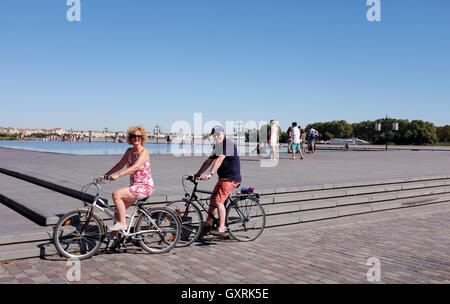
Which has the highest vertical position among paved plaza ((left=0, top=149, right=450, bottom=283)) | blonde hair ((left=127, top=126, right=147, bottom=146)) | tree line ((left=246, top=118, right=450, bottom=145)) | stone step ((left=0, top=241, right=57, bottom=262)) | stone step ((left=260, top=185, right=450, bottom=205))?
tree line ((left=246, top=118, right=450, bottom=145))

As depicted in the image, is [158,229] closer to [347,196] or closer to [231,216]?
[231,216]

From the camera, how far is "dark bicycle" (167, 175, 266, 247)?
6.19m

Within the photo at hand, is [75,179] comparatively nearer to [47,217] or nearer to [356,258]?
[47,217]

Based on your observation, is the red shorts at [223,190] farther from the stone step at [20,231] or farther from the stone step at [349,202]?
the stone step at [20,231]

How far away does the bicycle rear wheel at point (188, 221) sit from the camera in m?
6.14

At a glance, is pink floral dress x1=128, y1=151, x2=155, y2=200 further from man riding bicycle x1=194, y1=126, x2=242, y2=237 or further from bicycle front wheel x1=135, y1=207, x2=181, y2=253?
man riding bicycle x1=194, y1=126, x2=242, y2=237

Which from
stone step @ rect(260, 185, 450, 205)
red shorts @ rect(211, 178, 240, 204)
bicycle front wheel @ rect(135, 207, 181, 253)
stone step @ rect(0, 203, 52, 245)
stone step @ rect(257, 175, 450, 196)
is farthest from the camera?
stone step @ rect(257, 175, 450, 196)

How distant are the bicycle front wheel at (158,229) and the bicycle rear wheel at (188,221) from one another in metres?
0.28

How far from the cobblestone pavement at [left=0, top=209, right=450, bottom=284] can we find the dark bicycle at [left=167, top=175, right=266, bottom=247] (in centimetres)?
19

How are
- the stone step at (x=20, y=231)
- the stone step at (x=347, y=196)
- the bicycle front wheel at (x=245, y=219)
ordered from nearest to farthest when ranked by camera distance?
the stone step at (x=20, y=231)
the bicycle front wheel at (x=245, y=219)
the stone step at (x=347, y=196)

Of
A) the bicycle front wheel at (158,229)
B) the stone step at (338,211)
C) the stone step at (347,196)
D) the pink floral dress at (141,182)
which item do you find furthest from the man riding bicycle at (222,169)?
the stone step at (347,196)

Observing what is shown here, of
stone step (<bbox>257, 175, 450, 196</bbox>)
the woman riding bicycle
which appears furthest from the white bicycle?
stone step (<bbox>257, 175, 450, 196</bbox>)

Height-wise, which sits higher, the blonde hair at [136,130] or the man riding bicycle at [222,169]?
the blonde hair at [136,130]
